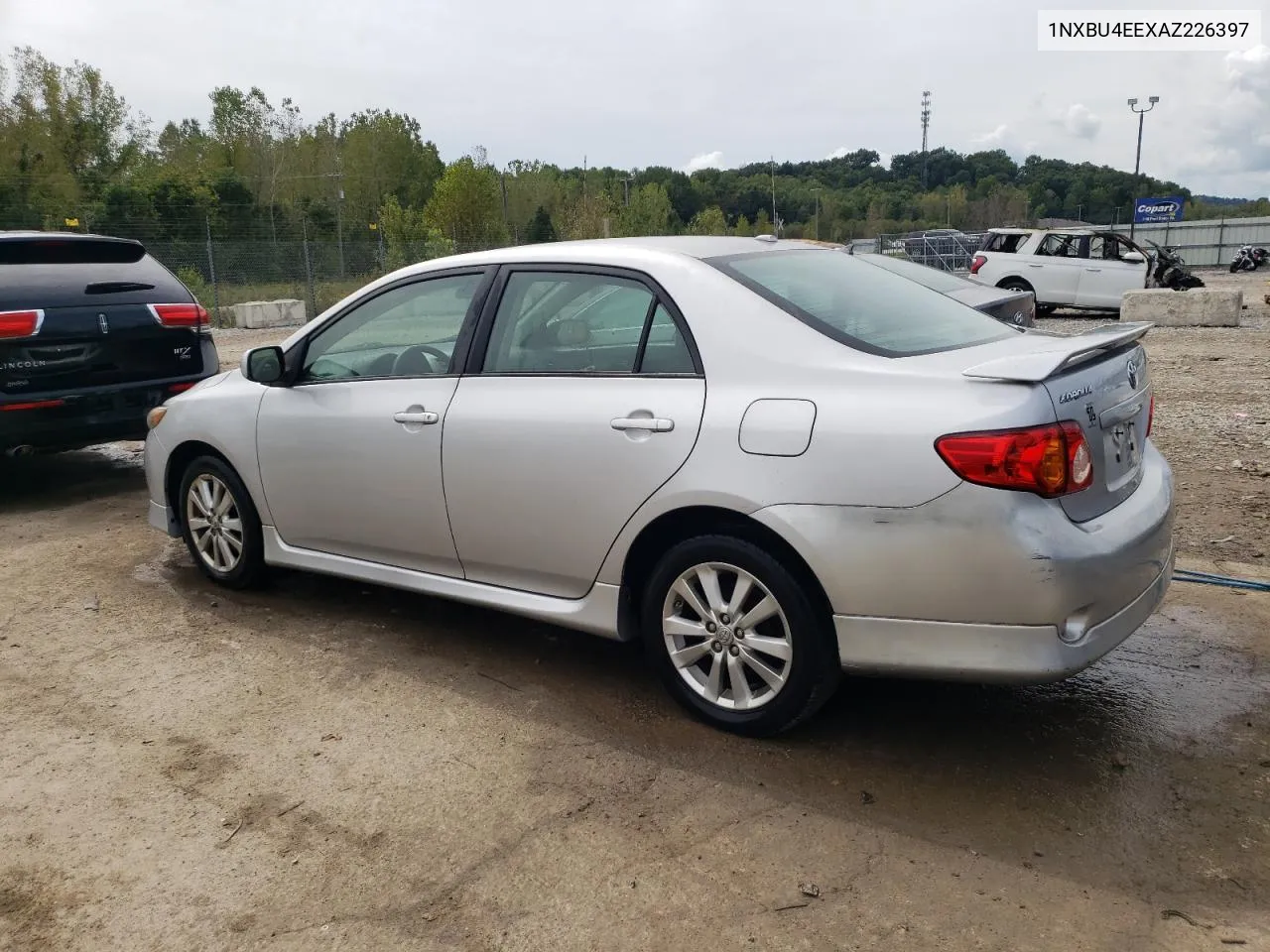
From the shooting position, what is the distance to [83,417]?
6617 millimetres

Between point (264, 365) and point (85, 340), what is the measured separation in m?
2.80

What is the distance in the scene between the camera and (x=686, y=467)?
10.9 ft

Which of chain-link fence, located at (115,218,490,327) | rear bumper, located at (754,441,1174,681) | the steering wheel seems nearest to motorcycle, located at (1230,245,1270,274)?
chain-link fence, located at (115,218,490,327)

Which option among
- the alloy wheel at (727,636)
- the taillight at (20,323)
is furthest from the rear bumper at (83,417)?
the alloy wheel at (727,636)

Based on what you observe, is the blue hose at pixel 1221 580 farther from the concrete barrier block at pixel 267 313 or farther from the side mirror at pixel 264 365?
the concrete barrier block at pixel 267 313

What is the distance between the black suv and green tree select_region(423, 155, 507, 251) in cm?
4475

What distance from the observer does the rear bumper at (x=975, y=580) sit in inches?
112

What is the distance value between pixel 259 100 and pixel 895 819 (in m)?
64.7

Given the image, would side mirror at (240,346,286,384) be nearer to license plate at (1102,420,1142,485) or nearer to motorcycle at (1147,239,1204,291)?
license plate at (1102,420,1142,485)

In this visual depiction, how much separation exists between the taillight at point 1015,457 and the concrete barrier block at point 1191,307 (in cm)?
1535

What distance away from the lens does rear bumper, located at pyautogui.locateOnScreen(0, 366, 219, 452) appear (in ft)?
21.0

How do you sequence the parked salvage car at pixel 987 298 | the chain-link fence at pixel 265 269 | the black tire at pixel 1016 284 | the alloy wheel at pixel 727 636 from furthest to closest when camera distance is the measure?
the chain-link fence at pixel 265 269, the black tire at pixel 1016 284, the parked salvage car at pixel 987 298, the alloy wheel at pixel 727 636

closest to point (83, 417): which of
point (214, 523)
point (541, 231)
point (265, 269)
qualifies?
point (214, 523)

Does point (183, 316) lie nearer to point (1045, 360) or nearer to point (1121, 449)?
point (1045, 360)
